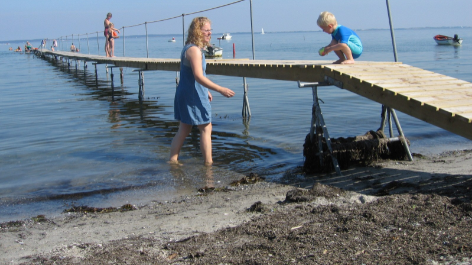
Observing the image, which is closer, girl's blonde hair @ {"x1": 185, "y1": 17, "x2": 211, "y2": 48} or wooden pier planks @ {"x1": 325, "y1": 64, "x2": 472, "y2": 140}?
wooden pier planks @ {"x1": 325, "y1": 64, "x2": 472, "y2": 140}

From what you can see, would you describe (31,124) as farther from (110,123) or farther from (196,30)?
(196,30)

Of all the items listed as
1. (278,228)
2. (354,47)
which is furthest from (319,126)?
(278,228)

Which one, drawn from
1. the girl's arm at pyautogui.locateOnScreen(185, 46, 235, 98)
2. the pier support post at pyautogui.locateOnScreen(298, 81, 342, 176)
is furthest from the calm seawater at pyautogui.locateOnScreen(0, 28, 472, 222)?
the girl's arm at pyautogui.locateOnScreen(185, 46, 235, 98)

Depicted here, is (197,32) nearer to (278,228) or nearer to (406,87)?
(406,87)

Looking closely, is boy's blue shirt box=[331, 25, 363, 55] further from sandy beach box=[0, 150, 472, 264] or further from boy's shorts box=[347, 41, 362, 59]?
sandy beach box=[0, 150, 472, 264]

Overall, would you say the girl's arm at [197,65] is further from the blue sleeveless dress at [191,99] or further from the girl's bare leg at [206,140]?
the girl's bare leg at [206,140]

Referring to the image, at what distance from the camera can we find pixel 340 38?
6.29m

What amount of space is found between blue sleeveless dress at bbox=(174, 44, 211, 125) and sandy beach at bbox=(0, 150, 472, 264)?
98 cm

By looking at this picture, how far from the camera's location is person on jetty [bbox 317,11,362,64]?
6234 millimetres

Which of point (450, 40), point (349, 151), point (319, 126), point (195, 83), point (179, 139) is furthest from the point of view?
point (450, 40)

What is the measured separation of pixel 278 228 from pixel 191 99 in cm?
261

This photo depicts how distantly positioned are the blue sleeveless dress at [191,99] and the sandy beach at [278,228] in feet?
3.22

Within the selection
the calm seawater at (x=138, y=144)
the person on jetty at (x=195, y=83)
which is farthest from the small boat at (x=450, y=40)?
the person on jetty at (x=195, y=83)

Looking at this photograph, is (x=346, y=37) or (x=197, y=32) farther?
(x=346, y=37)
